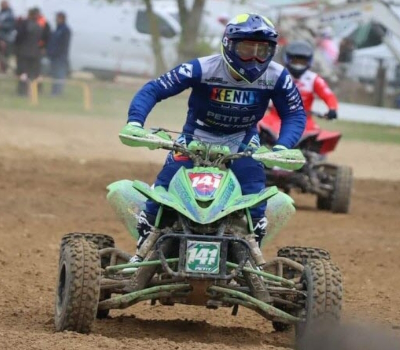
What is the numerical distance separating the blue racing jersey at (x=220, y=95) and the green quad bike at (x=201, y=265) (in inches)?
19.8

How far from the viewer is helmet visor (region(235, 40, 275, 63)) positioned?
7582mm

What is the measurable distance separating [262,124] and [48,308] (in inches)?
266

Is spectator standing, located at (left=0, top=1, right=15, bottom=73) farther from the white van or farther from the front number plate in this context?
the front number plate

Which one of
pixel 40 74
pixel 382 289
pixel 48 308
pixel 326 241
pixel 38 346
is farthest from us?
pixel 40 74

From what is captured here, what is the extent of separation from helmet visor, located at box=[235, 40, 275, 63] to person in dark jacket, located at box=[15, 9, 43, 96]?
21363mm

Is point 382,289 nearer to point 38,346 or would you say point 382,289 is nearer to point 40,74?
point 38,346

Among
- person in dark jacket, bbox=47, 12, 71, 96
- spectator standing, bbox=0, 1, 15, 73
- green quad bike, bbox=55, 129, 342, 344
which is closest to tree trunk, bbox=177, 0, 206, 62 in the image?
person in dark jacket, bbox=47, 12, 71, 96

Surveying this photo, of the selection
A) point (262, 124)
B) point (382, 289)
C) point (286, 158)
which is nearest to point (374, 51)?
point (262, 124)

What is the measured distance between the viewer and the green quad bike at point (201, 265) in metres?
6.95

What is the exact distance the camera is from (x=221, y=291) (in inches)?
276

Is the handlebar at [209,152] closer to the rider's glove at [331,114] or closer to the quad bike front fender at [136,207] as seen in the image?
the quad bike front fender at [136,207]

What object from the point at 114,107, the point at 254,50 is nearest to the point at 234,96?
the point at 254,50

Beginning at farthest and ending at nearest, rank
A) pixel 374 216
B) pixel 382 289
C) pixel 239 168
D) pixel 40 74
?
1. pixel 40 74
2. pixel 374 216
3. pixel 382 289
4. pixel 239 168

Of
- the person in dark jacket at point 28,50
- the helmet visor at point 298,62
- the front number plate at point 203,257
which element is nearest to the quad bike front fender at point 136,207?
the front number plate at point 203,257
